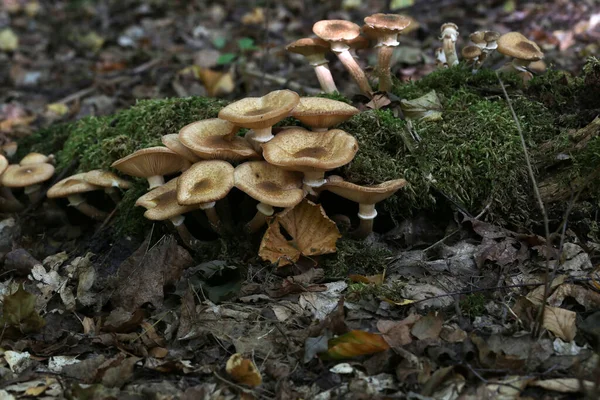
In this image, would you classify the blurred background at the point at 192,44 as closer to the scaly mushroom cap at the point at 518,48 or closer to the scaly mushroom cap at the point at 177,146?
→ the scaly mushroom cap at the point at 518,48

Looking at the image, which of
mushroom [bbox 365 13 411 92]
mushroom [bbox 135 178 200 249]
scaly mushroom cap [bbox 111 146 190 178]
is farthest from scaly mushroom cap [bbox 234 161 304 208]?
mushroom [bbox 365 13 411 92]

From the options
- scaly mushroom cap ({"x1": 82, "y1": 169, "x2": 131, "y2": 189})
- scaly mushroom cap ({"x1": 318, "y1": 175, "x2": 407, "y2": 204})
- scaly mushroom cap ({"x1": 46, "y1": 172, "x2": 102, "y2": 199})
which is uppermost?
scaly mushroom cap ({"x1": 318, "y1": 175, "x2": 407, "y2": 204})

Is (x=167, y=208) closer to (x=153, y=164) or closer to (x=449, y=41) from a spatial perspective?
(x=153, y=164)

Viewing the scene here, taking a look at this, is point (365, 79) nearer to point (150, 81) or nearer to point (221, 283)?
point (221, 283)

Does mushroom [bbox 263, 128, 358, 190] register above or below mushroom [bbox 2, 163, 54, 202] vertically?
above

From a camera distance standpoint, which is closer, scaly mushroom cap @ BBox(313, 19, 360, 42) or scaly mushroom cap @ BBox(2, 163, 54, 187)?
scaly mushroom cap @ BBox(313, 19, 360, 42)

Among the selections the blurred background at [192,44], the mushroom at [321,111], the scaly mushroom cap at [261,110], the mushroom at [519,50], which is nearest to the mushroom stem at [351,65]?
the mushroom at [321,111]

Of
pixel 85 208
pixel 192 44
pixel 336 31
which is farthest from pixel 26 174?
pixel 192 44

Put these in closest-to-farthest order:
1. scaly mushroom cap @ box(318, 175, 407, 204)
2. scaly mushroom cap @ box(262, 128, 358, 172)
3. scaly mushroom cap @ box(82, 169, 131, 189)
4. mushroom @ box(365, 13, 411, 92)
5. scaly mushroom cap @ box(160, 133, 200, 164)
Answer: scaly mushroom cap @ box(262, 128, 358, 172)
scaly mushroom cap @ box(318, 175, 407, 204)
scaly mushroom cap @ box(160, 133, 200, 164)
mushroom @ box(365, 13, 411, 92)
scaly mushroom cap @ box(82, 169, 131, 189)

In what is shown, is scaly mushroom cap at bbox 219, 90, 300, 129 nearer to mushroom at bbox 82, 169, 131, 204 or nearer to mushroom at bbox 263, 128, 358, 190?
mushroom at bbox 263, 128, 358, 190
